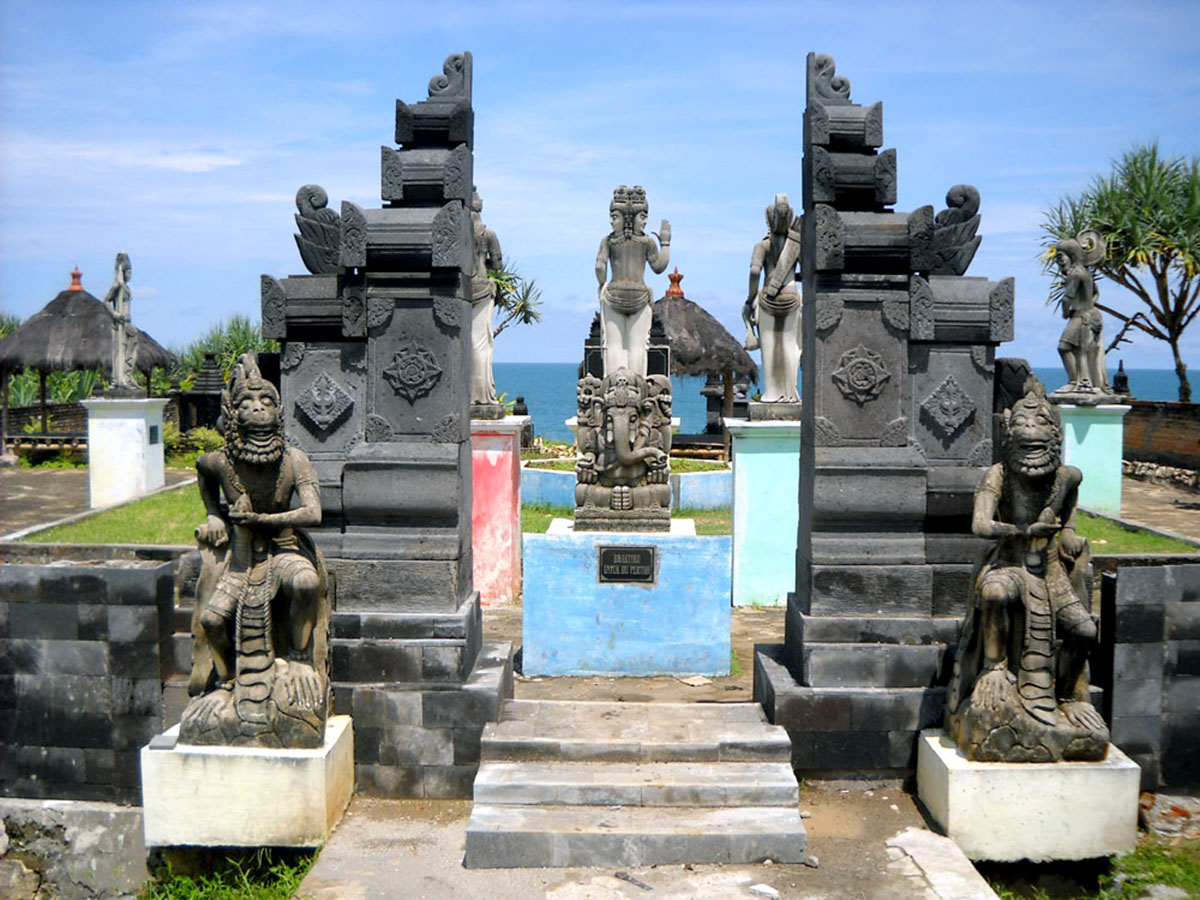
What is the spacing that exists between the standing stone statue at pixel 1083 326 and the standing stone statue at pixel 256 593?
1361 centimetres

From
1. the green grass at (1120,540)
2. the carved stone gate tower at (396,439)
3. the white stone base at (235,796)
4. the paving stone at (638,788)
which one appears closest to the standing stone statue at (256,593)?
the white stone base at (235,796)

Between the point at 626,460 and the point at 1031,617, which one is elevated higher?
the point at 626,460

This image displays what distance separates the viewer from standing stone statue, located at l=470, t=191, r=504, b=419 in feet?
37.2

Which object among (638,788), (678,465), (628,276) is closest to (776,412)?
(628,276)

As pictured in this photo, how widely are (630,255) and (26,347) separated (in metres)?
16.9

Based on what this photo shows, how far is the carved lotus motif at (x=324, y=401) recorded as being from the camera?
607 centimetres

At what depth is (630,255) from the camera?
1169cm

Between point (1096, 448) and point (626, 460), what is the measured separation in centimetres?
1009

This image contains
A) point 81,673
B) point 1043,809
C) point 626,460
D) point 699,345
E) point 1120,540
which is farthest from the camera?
point 699,345

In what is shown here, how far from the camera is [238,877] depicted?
17.3 ft

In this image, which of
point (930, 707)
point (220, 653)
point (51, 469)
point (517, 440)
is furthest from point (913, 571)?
point (51, 469)

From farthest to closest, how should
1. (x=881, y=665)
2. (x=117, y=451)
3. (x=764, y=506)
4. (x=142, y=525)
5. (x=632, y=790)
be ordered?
(x=117, y=451) → (x=142, y=525) → (x=764, y=506) → (x=881, y=665) → (x=632, y=790)

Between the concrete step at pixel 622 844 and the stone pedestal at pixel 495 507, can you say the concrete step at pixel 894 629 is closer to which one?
the concrete step at pixel 622 844

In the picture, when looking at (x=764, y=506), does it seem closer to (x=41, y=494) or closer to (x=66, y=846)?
(x=66, y=846)
